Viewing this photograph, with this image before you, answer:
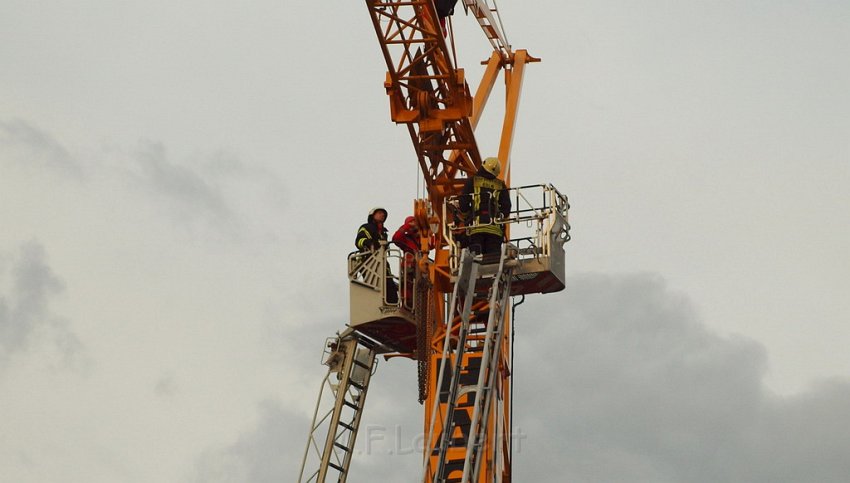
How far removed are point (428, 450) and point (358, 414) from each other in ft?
30.6

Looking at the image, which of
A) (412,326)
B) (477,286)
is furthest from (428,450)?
(412,326)

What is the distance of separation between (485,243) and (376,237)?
501 centimetres

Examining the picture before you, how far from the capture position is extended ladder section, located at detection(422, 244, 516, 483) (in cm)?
3103

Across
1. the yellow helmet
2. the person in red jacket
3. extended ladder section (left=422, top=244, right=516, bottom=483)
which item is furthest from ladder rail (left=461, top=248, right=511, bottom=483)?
the person in red jacket

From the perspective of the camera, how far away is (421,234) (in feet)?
126

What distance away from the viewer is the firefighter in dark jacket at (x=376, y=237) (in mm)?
38031

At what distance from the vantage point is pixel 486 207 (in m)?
34.0

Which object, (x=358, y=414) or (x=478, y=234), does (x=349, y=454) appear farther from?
(x=478, y=234)

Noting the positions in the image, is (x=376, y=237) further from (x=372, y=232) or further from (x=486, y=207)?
(x=486, y=207)

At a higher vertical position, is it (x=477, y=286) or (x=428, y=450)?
(x=477, y=286)

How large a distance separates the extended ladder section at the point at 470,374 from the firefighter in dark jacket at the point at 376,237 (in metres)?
1.51

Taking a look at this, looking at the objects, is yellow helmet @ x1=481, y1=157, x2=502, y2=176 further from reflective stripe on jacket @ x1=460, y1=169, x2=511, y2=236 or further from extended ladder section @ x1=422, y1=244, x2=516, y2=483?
extended ladder section @ x1=422, y1=244, x2=516, y2=483

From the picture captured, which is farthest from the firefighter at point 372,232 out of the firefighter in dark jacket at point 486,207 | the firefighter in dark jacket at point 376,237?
the firefighter in dark jacket at point 486,207

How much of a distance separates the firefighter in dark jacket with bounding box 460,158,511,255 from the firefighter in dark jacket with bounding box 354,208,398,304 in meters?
4.27
